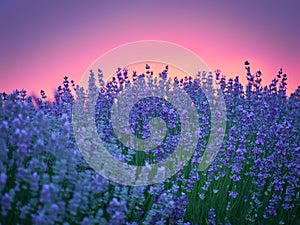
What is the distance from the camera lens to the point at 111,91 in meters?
4.15

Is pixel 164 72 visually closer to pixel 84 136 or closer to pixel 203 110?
pixel 203 110

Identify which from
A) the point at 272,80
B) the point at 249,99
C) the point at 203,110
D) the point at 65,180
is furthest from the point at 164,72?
the point at 65,180

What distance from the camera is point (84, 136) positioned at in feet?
9.13

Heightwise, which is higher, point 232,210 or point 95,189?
point 232,210

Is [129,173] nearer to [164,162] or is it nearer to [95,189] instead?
[95,189]

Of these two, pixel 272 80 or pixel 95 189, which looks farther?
pixel 272 80

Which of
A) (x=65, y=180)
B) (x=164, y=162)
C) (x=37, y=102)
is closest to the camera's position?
(x=65, y=180)

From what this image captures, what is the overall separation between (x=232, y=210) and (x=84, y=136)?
1.57 meters

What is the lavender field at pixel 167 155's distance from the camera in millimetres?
2424

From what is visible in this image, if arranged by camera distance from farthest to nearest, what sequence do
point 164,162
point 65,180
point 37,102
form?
point 37,102, point 164,162, point 65,180

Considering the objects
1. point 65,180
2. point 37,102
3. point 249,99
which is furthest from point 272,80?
point 65,180

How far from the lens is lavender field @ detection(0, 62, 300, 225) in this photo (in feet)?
7.95

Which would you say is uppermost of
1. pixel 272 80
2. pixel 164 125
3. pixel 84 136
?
pixel 272 80

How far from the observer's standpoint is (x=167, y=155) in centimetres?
354
